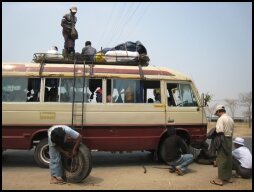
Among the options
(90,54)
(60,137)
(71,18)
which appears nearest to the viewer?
(60,137)

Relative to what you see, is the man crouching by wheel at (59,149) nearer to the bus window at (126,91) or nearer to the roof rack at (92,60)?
the bus window at (126,91)

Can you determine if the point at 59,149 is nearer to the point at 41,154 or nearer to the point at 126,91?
the point at 41,154

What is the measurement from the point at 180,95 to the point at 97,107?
96.6 inches

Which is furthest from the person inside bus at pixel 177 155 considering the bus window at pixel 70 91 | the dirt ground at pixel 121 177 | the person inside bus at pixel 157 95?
the bus window at pixel 70 91

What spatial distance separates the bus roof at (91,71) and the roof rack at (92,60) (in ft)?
0.64

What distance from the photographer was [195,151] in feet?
36.4

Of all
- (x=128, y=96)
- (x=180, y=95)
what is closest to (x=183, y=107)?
(x=180, y=95)

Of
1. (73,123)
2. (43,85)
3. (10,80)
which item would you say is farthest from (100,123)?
Answer: (10,80)

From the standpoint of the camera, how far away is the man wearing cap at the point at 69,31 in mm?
10157

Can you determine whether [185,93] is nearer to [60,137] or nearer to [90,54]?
[90,54]

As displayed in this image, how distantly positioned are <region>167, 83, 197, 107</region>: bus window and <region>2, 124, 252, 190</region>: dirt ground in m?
1.77

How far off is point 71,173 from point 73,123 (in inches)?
72.8

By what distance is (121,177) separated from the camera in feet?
26.1

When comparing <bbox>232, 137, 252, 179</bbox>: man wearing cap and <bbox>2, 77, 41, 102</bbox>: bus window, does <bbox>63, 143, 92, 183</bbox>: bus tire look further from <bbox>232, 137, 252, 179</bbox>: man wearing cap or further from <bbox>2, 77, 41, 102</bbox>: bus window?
<bbox>232, 137, 252, 179</bbox>: man wearing cap
